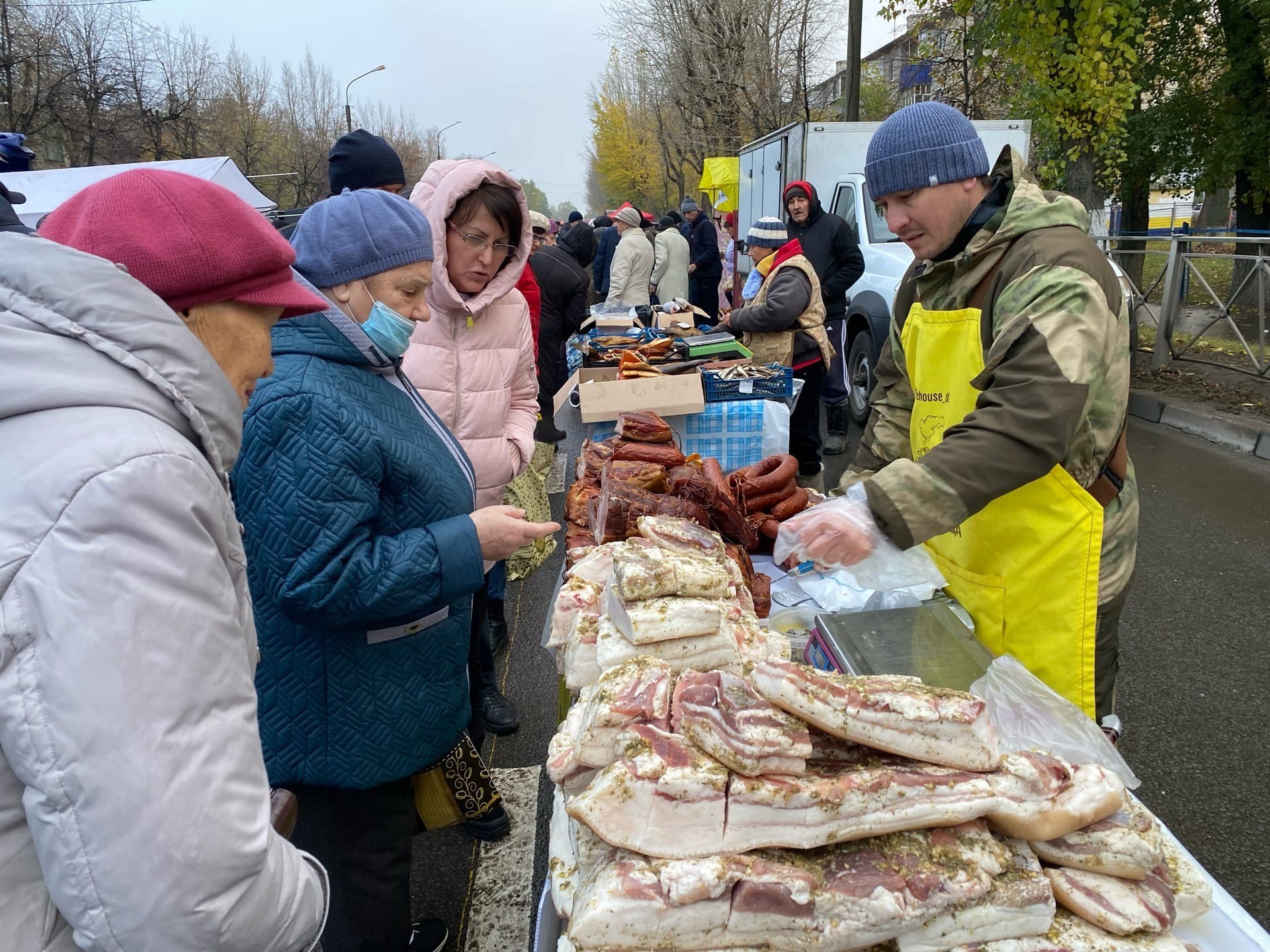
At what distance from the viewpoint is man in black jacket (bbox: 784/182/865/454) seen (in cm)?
788

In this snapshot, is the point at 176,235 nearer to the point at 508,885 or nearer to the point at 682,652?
the point at 682,652

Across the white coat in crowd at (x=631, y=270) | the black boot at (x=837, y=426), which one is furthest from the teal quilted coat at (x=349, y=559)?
the white coat in crowd at (x=631, y=270)

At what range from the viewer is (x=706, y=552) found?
83.0 inches

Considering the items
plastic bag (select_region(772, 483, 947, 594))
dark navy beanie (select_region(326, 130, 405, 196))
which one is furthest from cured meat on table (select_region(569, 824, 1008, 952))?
dark navy beanie (select_region(326, 130, 405, 196))

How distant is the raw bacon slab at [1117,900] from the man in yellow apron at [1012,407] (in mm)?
736

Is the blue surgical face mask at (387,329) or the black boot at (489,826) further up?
the blue surgical face mask at (387,329)

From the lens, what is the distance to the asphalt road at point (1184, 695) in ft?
9.76

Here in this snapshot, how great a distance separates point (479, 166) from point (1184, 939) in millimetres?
2833

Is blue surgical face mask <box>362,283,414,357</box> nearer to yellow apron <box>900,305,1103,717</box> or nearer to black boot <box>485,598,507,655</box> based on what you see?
yellow apron <box>900,305,1103,717</box>

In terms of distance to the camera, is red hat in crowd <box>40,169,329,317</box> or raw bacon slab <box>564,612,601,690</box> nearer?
red hat in crowd <box>40,169,329,317</box>

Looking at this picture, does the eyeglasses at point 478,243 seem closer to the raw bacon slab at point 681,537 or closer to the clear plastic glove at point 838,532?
the raw bacon slab at point 681,537

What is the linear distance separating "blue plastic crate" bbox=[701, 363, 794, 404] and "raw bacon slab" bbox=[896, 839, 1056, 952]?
3.64 m

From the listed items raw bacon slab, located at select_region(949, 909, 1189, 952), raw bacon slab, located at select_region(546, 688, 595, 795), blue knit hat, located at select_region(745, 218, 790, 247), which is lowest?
raw bacon slab, located at select_region(949, 909, 1189, 952)

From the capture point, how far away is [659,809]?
4.10ft
